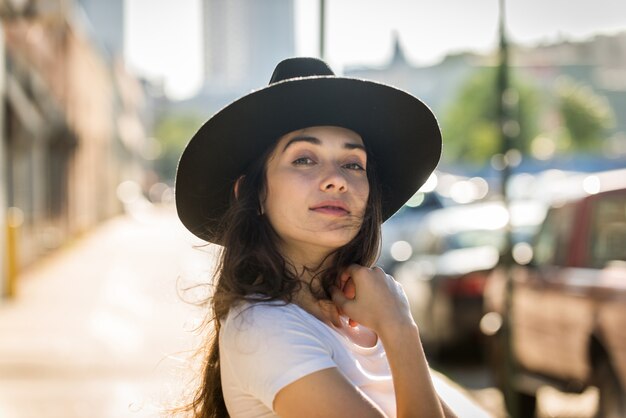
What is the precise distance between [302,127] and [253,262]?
0.33 meters

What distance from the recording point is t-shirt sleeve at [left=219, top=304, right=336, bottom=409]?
170 cm

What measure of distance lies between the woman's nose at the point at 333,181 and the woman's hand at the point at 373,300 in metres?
0.18

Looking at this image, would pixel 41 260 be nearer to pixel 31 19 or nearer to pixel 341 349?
pixel 31 19

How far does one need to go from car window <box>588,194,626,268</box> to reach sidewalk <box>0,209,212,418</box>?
7.99 feet

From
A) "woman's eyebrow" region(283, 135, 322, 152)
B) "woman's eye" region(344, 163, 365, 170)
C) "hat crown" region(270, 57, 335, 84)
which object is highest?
"hat crown" region(270, 57, 335, 84)

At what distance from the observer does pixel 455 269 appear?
9.01 meters

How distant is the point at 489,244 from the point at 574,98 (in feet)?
185

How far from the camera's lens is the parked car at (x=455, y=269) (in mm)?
8812

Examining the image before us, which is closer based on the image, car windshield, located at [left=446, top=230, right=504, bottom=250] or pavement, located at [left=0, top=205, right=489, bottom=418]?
pavement, located at [left=0, top=205, right=489, bottom=418]

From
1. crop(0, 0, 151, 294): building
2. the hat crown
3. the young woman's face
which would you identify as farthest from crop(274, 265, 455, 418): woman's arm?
crop(0, 0, 151, 294): building

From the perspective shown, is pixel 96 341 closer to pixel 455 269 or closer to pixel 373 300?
pixel 455 269

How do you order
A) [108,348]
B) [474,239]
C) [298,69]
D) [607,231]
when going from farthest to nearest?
[474,239] < [108,348] < [607,231] < [298,69]

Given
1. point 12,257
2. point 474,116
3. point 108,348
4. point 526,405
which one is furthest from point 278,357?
point 474,116

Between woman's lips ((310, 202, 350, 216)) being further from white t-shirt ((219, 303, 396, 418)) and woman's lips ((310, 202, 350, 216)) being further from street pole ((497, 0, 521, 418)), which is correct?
street pole ((497, 0, 521, 418))
